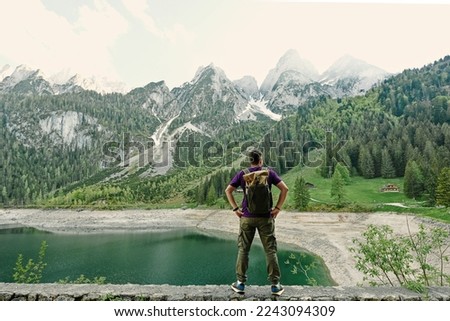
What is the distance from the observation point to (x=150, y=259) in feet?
123

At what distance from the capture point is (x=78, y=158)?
197 m

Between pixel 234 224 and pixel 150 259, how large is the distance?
26049mm

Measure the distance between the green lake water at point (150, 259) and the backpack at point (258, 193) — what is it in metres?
17.6

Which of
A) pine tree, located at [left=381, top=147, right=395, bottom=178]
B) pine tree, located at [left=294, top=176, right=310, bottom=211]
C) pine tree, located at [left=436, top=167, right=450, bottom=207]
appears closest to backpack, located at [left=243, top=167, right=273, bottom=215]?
pine tree, located at [left=436, top=167, right=450, bottom=207]

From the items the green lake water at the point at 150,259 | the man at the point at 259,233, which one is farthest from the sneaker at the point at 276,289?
the green lake water at the point at 150,259

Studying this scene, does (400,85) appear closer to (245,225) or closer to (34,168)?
(245,225)

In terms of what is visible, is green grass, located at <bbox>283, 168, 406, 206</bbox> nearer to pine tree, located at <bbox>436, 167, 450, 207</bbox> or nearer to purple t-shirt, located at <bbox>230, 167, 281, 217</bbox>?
pine tree, located at <bbox>436, 167, 450, 207</bbox>

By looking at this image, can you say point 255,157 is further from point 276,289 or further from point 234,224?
point 234,224

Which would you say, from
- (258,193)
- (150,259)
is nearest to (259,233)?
(258,193)

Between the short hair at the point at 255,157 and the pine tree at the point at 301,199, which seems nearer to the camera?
the short hair at the point at 255,157

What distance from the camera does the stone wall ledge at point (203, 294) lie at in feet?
18.9

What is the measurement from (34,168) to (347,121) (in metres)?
171

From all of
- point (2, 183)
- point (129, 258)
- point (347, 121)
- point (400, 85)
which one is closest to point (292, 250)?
point (129, 258)

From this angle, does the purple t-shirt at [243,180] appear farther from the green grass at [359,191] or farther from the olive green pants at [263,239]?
the green grass at [359,191]
